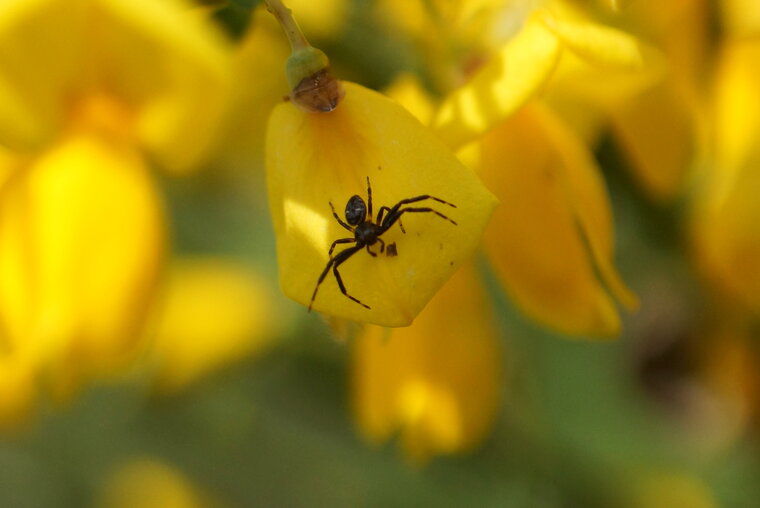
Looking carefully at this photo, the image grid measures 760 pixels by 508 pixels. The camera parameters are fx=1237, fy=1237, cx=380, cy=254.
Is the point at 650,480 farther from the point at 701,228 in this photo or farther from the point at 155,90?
the point at 155,90

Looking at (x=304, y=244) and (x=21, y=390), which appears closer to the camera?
(x=304, y=244)

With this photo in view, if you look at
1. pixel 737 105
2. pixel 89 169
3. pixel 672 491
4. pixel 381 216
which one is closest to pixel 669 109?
pixel 737 105

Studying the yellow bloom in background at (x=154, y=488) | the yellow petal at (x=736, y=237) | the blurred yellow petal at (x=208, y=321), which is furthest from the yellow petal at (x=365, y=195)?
the yellow bloom in background at (x=154, y=488)

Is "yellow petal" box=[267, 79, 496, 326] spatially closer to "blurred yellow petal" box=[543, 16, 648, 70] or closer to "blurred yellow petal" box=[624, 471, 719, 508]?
"blurred yellow petal" box=[543, 16, 648, 70]

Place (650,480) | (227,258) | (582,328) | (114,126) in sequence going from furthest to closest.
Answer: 1. (227,258)
2. (650,480)
3. (114,126)
4. (582,328)

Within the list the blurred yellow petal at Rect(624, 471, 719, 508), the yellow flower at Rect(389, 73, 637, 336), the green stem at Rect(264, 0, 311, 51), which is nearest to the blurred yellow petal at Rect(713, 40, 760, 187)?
the yellow flower at Rect(389, 73, 637, 336)

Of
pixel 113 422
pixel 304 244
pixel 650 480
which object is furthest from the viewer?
pixel 113 422

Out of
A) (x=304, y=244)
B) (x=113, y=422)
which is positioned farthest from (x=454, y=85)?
(x=113, y=422)
